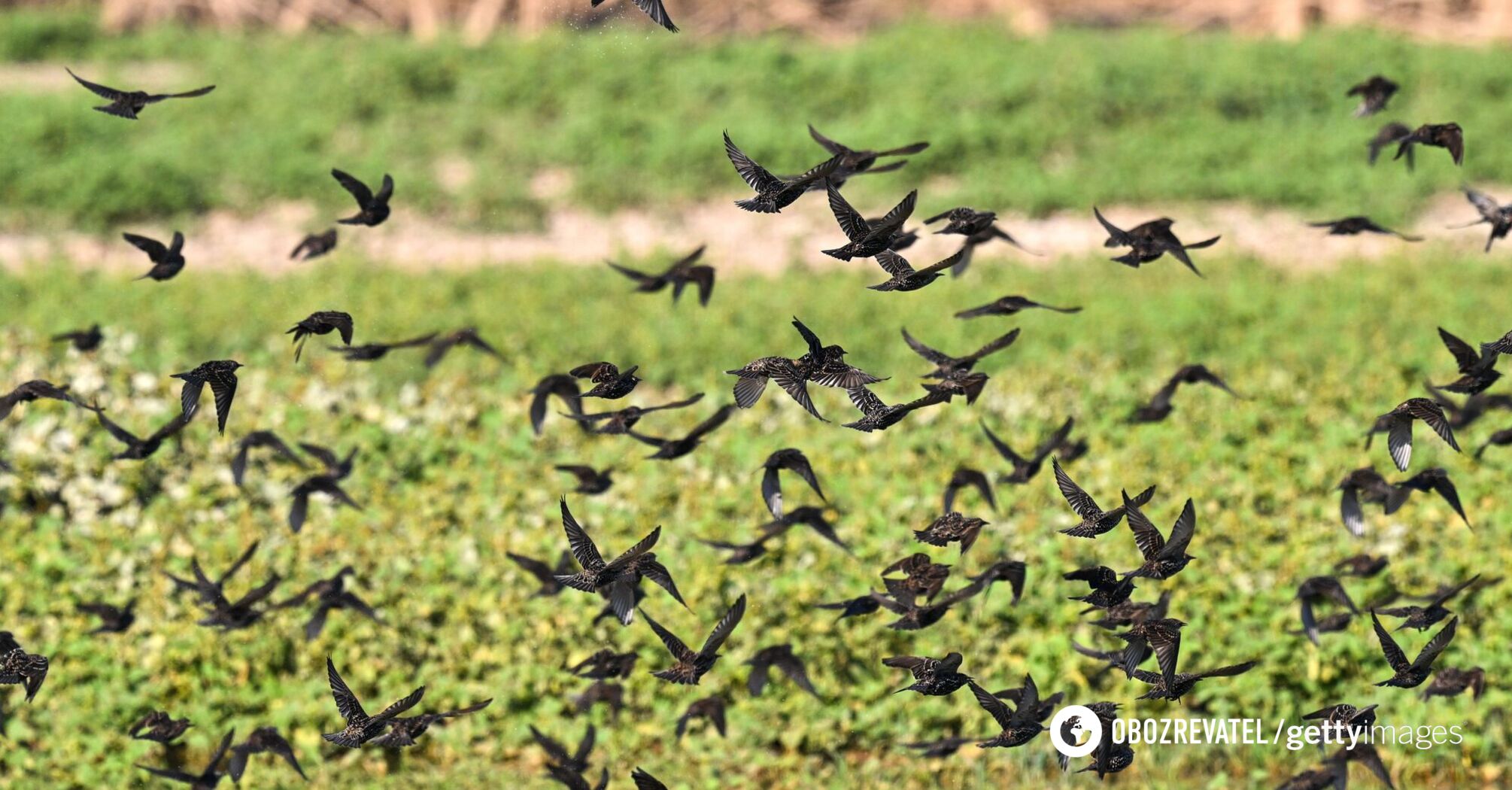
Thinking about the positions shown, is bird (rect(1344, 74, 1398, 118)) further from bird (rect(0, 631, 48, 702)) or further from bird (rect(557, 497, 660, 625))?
bird (rect(0, 631, 48, 702))

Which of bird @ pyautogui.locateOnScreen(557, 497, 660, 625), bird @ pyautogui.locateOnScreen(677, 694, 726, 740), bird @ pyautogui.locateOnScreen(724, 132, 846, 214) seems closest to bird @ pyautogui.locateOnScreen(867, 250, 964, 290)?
bird @ pyautogui.locateOnScreen(724, 132, 846, 214)

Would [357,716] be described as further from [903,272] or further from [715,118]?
[715,118]

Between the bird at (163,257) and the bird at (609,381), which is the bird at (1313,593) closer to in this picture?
the bird at (609,381)

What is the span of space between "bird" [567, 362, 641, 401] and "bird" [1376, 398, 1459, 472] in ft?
5.60

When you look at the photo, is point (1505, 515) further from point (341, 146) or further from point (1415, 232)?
point (341, 146)

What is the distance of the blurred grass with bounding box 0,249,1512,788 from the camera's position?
5.28m

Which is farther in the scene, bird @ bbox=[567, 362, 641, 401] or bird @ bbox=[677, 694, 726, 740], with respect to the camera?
bird @ bbox=[677, 694, 726, 740]

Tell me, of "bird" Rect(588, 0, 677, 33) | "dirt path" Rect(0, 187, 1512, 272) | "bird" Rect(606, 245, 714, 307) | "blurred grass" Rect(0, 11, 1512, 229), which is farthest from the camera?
"blurred grass" Rect(0, 11, 1512, 229)

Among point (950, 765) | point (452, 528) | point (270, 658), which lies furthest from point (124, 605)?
point (950, 765)

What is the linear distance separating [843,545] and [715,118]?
342 inches

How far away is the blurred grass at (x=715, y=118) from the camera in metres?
11.6

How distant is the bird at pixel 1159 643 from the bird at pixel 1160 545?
18 centimetres

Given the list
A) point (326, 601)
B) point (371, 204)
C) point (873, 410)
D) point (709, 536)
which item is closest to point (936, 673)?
point (873, 410)

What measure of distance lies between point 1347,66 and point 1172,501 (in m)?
8.45
